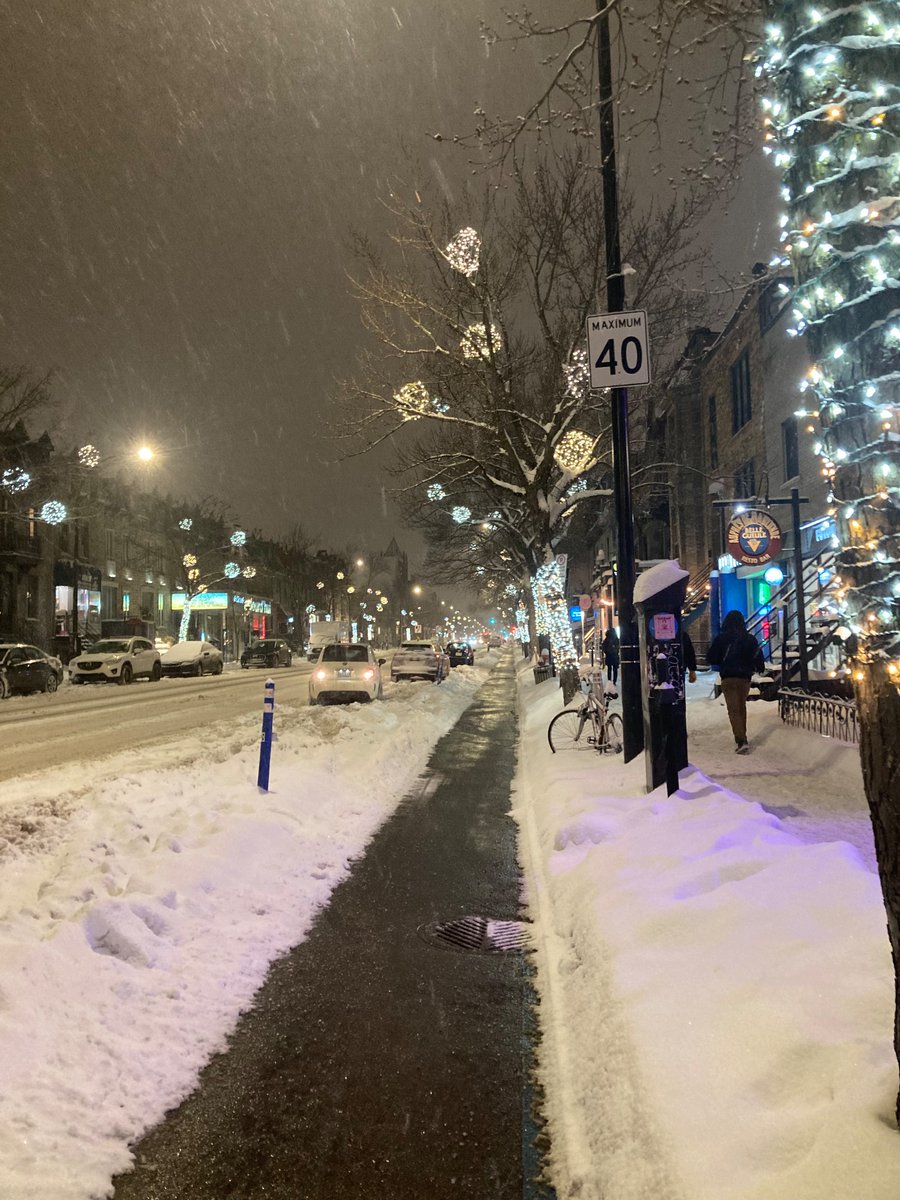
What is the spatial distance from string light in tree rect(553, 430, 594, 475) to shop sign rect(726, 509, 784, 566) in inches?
146

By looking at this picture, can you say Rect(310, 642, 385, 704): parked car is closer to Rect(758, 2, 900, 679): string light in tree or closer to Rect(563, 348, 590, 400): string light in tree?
Rect(563, 348, 590, 400): string light in tree

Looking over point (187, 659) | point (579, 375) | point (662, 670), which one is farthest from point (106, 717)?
point (187, 659)

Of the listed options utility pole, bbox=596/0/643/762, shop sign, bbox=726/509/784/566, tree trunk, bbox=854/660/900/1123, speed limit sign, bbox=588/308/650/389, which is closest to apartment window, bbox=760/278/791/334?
shop sign, bbox=726/509/784/566

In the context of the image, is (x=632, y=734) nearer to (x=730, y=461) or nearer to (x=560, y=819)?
(x=560, y=819)

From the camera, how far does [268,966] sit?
178 inches

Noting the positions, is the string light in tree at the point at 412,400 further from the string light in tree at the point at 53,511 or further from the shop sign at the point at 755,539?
the string light in tree at the point at 53,511

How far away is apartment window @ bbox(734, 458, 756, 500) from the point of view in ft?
77.6

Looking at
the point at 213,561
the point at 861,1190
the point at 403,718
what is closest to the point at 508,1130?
the point at 861,1190

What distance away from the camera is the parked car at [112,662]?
30.2 m

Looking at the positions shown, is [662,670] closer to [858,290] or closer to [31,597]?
[858,290]

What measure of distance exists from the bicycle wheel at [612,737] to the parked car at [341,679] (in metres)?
10.5

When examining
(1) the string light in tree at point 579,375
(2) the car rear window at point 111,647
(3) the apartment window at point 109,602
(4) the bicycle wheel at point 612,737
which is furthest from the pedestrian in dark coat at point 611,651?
(3) the apartment window at point 109,602

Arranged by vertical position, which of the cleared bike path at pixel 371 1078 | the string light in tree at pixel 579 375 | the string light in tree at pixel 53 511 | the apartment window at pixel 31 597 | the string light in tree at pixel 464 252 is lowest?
the cleared bike path at pixel 371 1078

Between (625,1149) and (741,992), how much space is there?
0.85m
